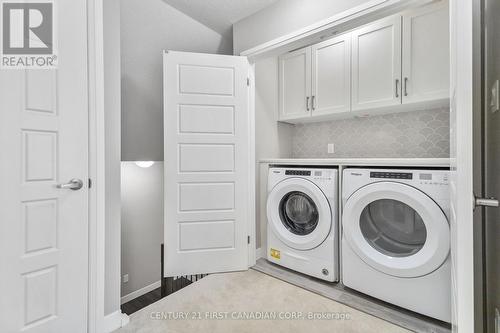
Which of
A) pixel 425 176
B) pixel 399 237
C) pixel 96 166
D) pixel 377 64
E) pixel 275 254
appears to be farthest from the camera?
pixel 275 254

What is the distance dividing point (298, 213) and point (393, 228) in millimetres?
784

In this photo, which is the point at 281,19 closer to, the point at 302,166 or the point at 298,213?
the point at 302,166

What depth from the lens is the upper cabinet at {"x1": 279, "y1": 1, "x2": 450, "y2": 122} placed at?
1908 millimetres

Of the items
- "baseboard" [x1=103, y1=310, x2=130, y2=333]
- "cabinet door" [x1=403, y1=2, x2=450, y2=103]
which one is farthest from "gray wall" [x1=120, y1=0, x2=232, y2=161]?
"cabinet door" [x1=403, y1=2, x2=450, y2=103]

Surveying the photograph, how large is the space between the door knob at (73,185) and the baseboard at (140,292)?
1159mm

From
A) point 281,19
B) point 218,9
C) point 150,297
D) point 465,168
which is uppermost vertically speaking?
point 218,9

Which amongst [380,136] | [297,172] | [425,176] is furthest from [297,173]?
[380,136]

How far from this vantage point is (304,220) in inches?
87.0

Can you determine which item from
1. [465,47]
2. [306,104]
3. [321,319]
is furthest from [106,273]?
[306,104]

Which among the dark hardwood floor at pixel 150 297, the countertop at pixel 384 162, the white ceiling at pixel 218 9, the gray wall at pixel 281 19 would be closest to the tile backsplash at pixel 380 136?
the countertop at pixel 384 162

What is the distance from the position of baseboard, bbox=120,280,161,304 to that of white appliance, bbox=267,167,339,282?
1101mm

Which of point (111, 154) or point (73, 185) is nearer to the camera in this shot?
point (73, 185)

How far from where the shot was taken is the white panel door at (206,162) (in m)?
2.08

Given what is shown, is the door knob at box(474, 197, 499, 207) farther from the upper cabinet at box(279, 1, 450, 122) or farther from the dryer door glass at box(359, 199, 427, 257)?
the upper cabinet at box(279, 1, 450, 122)
